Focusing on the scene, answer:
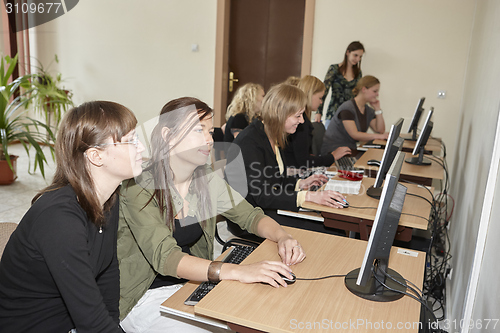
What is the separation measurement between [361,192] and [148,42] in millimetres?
4424

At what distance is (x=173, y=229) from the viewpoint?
5.36ft

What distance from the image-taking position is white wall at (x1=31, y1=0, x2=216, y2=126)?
18.8ft

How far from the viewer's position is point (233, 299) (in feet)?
4.23

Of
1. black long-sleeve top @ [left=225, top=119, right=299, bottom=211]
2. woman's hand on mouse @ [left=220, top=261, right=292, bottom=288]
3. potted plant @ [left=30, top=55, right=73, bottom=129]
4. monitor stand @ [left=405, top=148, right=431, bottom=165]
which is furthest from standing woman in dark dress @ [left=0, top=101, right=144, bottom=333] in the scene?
potted plant @ [left=30, top=55, right=73, bottom=129]

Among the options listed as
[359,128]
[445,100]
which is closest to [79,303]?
[359,128]

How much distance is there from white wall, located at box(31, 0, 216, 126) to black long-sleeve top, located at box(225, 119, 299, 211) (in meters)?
3.33

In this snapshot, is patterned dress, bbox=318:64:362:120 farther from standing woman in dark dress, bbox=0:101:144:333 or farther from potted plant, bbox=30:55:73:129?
standing woman in dark dress, bbox=0:101:144:333

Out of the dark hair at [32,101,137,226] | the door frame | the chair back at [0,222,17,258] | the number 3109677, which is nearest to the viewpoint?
the dark hair at [32,101,137,226]

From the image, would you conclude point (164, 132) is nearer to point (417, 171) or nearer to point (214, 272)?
point (214, 272)

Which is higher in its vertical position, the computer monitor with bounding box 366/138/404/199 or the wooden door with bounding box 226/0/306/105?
the wooden door with bounding box 226/0/306/105

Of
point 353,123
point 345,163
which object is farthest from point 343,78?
point 345,163

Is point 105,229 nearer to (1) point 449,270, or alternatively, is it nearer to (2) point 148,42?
(1) point 449,270

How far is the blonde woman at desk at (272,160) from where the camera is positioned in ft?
7.68

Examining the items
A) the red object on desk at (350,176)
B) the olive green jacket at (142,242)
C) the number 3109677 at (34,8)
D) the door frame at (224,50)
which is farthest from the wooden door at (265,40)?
the olive green jacket at (142,242)
